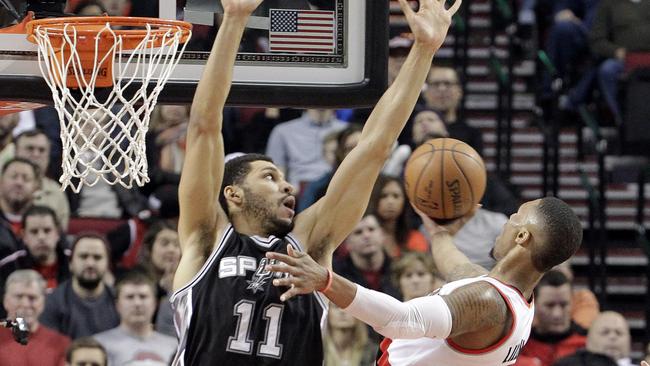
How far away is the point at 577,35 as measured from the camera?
30.4 ft

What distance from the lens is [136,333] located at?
6305mm

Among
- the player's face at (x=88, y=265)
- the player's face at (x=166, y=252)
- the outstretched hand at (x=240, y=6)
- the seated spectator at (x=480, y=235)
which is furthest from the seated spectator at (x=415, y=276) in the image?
the outstretched hand at (x=240, y=6)

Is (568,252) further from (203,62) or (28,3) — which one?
(28,3)

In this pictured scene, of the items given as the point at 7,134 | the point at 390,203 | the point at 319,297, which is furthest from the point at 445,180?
the point at 7,134

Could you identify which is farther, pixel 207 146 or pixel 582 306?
pixel 582 306

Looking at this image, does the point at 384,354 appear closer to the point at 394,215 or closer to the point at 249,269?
the point at 249,269

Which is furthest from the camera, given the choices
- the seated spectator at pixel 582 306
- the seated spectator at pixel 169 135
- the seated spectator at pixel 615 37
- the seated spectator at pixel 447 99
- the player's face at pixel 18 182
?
the seated spectator at pixel 615 37

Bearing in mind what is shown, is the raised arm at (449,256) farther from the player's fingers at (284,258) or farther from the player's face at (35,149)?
the player's face at (35,149)

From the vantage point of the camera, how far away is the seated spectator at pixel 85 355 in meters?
6.04

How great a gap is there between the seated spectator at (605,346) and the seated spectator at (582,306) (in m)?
0.44

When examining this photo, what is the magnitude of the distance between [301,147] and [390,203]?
809 millimetres

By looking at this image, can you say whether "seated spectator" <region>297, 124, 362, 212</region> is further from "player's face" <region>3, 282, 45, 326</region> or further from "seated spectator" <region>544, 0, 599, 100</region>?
"seated spectator" <region>544, 0, 599, 100</region>

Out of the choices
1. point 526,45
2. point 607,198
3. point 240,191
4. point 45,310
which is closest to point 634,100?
point 607,198

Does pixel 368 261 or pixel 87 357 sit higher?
pixel 368 261
